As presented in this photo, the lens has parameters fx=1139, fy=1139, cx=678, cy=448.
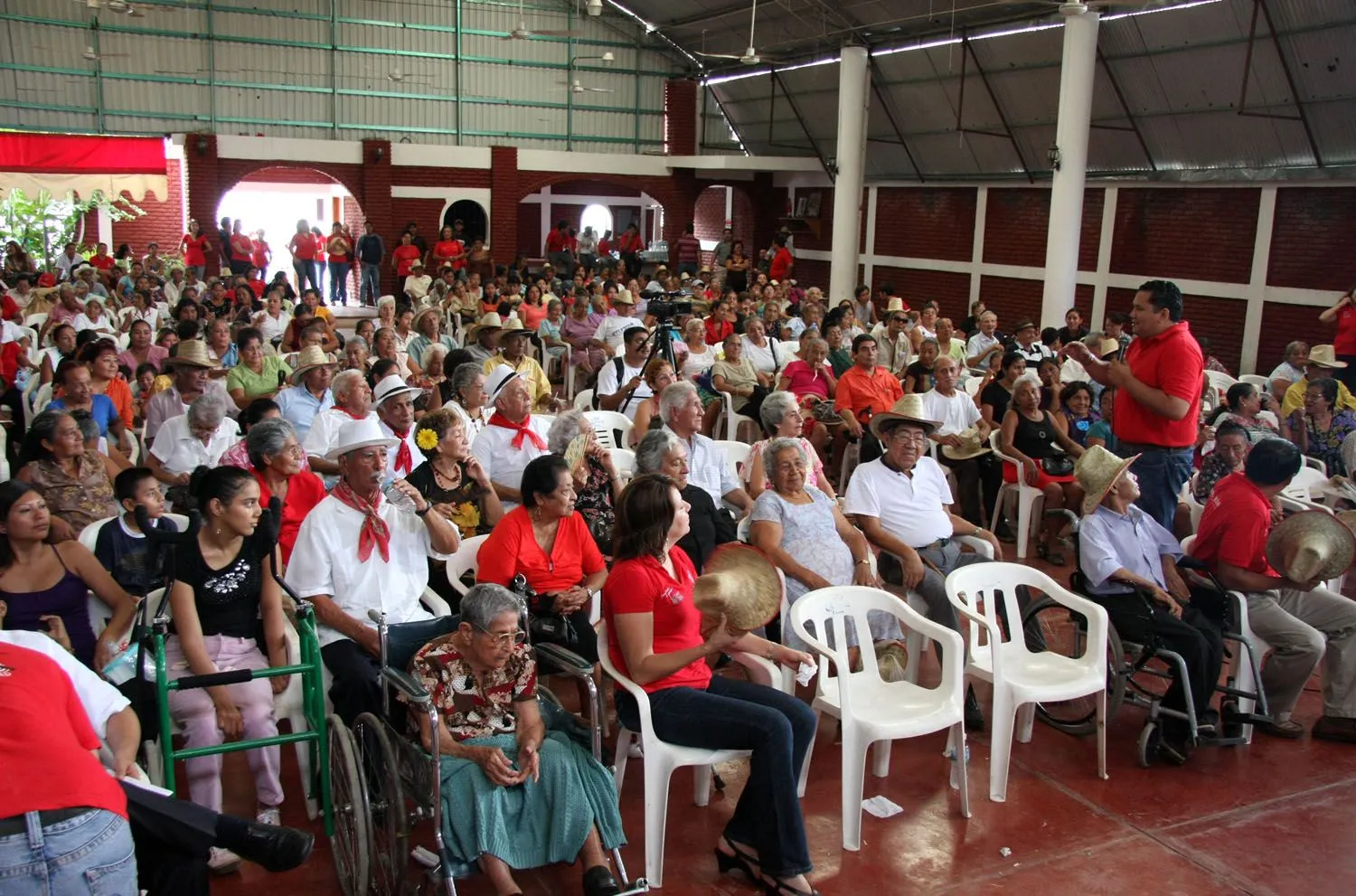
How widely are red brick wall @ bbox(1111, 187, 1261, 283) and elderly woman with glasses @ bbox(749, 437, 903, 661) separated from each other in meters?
9.79

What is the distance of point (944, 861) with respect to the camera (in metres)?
3.29

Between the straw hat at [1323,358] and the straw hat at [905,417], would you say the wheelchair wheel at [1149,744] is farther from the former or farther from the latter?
the straw hat at [1323,358]

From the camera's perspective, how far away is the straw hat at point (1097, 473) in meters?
4.10

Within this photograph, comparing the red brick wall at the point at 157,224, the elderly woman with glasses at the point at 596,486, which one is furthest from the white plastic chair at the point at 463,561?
the red brick wall at the point at 157,224

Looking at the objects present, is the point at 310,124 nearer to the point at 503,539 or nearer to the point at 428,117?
the point at 428,117

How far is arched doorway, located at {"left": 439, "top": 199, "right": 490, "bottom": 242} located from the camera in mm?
19062

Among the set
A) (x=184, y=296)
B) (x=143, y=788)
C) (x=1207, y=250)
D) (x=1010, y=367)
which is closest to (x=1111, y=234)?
(x=1207, y=250)

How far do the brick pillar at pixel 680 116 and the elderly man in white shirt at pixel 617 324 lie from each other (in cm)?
1007

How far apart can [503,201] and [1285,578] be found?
53.3 feet

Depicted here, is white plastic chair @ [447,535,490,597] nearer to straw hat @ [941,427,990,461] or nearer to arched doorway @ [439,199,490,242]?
straw hat @ [941,427,990,461]

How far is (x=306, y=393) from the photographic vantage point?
225 inches

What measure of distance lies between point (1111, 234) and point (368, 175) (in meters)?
11.0

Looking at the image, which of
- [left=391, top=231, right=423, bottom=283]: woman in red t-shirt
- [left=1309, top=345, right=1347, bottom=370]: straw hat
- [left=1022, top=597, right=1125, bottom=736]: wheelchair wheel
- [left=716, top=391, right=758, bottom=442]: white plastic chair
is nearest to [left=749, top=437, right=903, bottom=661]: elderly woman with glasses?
[left=1022, top=597, right=1125, bottom=736]: wheelchair wheel

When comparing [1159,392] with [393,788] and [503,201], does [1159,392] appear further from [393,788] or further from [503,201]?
[503,201]
